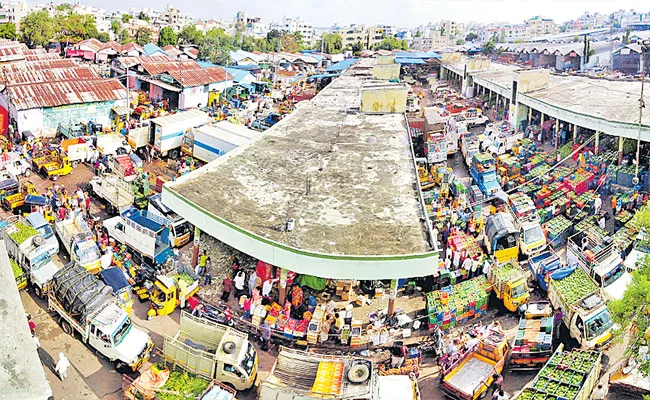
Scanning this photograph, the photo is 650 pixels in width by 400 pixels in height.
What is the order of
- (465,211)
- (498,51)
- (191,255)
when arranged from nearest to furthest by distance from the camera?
(191,255) → (465,211) → (498,51)

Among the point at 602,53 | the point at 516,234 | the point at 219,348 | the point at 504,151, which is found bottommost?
the point at 219,348

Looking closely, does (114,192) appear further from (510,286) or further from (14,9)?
(14,9)

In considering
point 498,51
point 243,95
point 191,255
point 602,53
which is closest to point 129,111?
point 243,95

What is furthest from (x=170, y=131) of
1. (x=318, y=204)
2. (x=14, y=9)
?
(x=14, y=9)

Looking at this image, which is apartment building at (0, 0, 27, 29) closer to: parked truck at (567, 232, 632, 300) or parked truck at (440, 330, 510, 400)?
parked truck at (567, 232, 632, 300)

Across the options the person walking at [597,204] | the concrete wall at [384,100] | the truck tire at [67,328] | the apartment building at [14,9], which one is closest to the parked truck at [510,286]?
the person walking at [597,204]

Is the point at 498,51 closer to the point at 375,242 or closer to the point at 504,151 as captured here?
the point at 504,151
